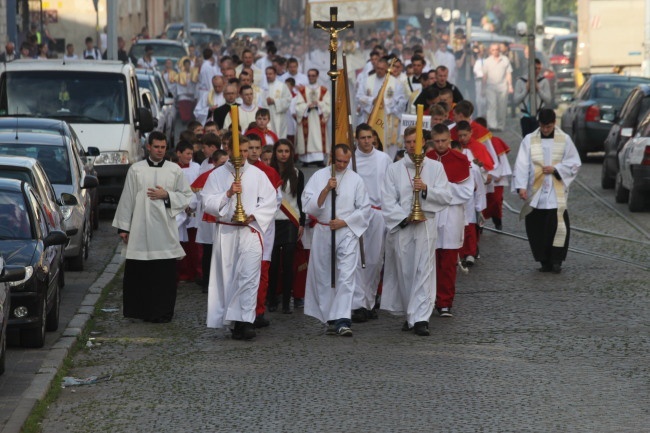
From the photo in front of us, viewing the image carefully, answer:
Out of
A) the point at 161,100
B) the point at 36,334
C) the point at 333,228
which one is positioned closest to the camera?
the point at 36,334

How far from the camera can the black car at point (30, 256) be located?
11.2 m

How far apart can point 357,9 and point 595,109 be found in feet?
22.0

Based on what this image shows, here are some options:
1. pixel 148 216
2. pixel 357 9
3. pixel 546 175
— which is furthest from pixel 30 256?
pixel 357 9

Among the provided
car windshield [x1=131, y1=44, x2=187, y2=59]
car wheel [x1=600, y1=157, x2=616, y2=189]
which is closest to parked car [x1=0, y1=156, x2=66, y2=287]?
car wheel [x1=600, y1=157, x2=616, y2=189]

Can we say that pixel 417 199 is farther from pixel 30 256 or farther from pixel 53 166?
pixel 53 166

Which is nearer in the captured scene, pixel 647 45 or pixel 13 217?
pixel 13 217

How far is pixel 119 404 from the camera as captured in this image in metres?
9.65

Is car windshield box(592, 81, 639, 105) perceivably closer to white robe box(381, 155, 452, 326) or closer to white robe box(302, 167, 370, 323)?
white robe box(381, 155, 452, 326)

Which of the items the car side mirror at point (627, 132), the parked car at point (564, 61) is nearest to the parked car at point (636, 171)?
the car side mirror at point (627, 132)

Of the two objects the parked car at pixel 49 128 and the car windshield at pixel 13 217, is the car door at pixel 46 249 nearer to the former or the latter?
the car windshield at pixel 13 217

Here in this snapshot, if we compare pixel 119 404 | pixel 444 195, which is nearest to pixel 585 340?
pixel 444 195

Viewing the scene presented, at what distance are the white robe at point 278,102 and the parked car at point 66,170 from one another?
9657mm

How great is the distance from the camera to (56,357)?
10.9 meters

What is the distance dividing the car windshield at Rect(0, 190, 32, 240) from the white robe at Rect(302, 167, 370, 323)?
85.4 inches
